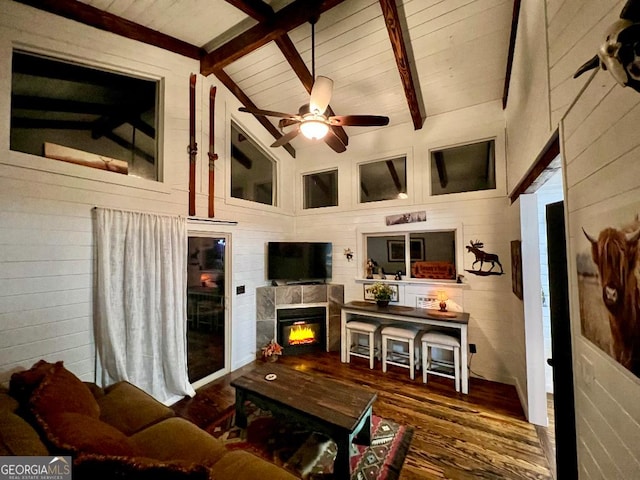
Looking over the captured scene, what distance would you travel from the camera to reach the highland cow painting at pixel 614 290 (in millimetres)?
848

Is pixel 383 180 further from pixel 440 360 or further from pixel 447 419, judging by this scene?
pixel 447 419

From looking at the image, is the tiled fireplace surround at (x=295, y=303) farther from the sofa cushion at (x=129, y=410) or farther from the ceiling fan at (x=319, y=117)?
the ceiling fan at (x=319, y=117)

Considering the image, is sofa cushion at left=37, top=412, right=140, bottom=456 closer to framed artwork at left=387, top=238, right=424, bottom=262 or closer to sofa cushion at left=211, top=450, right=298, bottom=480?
sofa cushion at left=211, top=450, right=298, bottom=480

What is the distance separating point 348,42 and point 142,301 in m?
3.60

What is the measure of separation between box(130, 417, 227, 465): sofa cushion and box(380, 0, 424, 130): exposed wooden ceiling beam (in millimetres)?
3637

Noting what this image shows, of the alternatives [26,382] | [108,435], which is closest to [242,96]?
[26,382]

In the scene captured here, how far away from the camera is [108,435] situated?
1250 millimetres

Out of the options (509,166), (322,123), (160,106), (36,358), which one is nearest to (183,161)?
(160,106)

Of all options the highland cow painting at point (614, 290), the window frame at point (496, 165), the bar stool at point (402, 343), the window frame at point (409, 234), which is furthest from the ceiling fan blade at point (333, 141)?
the bar stool at point (402, 343)

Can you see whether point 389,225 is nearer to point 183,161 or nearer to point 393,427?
point 393,427

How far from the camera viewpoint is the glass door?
3.20m

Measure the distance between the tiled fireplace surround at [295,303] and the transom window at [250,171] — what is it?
1548mm

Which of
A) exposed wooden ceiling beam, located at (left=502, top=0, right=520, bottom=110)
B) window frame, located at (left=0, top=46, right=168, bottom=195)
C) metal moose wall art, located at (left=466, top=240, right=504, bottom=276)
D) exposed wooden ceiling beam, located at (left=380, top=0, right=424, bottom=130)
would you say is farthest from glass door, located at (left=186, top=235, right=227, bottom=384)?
exposed wooden ceiling beam, located at (left=502, top=0, right=520, bottom=110)

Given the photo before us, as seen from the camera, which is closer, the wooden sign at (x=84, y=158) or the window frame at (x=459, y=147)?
the wooden sign at (x=84, y=158)
